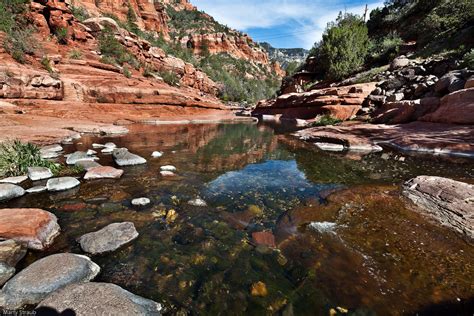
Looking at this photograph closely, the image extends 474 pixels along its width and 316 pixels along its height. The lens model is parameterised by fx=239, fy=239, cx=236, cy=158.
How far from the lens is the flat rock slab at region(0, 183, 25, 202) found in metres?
4.41

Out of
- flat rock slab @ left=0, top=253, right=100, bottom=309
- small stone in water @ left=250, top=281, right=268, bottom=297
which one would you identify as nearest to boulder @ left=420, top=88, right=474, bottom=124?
small stone in water @ left=250, top=281, right=268, bottom=297

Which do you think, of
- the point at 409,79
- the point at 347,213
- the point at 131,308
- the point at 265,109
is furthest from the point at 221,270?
the point at 265,109

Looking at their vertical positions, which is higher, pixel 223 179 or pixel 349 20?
pixel 349 20

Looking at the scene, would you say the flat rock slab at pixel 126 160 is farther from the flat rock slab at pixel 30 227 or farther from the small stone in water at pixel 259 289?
the small stone in water at pixel 259 289

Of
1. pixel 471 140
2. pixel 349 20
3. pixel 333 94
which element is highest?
pixel 349 20

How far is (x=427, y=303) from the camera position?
92.5 inches

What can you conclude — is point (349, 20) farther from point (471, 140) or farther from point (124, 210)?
point (124, 210)

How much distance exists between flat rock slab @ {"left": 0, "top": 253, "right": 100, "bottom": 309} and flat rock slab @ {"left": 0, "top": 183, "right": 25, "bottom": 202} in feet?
9.34

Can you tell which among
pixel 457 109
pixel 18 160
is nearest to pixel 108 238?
pixel 18 160

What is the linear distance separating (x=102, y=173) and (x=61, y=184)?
940 mm

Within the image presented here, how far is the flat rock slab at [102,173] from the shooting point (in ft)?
19.0

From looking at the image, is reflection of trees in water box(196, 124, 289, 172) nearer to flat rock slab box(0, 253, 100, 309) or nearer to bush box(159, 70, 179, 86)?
flat rock slab box(0, 253, 100, 309)

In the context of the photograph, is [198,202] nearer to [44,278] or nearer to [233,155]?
[44,278]

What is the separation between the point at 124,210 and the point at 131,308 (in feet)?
8.27
